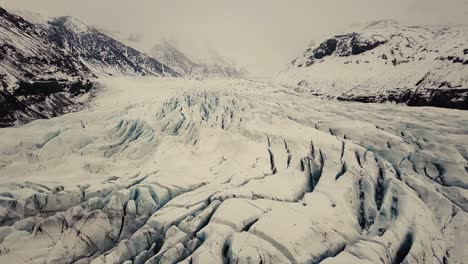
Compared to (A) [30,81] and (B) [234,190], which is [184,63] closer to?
(A) [30,81]

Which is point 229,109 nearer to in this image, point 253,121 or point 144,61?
point 253,121

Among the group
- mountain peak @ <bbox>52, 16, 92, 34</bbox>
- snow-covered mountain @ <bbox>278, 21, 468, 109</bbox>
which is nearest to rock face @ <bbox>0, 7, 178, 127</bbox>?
snow-covered mountain @ <bbox>278, 21, 468, 109</bbox>

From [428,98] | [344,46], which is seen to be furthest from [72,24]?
[428,98]

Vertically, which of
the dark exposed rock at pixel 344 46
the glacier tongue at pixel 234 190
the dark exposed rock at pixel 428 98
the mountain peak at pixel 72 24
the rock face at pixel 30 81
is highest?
the mountain peak at pixel 72 24

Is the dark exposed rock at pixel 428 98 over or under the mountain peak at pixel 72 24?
under

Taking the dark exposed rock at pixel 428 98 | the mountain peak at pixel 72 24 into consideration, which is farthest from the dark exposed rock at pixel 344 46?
the mountain peak at pixel 72 24

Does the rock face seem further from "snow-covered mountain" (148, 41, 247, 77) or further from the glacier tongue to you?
"snow-covered mountain" (148, 41, 247, 77)

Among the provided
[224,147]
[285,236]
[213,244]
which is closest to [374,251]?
[285,236]

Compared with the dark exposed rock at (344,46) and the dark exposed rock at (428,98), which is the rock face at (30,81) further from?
the dark exposed rock at (344,46)
